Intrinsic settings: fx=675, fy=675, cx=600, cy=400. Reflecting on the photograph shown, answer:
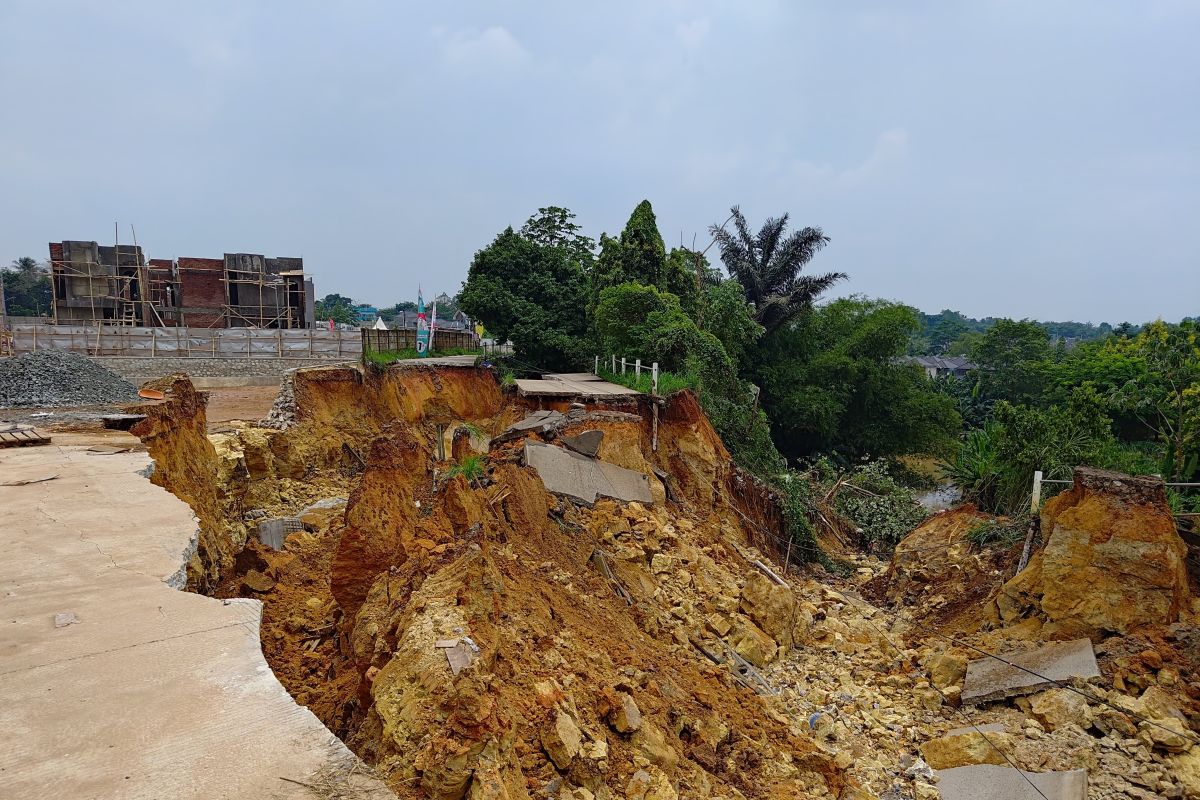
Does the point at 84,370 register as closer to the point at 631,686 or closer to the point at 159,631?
the point at 159,631

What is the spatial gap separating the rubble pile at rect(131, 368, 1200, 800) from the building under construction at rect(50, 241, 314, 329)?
75.8ft

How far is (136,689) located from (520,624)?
210cm

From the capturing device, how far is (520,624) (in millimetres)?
4359

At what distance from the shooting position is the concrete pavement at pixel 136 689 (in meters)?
2.36

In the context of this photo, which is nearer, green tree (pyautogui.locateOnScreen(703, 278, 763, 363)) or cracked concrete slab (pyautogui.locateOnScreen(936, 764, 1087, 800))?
cracked concrete slab (pyautogui.locateOnScreen(936, 764, 1087, 800))

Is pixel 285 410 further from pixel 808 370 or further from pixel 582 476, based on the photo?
pixel 808 370

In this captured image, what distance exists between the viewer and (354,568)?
217 inches

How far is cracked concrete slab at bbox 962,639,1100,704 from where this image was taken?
6398 millimetres

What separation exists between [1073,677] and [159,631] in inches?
290

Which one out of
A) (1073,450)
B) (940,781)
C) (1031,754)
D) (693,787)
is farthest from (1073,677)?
(1073,450)

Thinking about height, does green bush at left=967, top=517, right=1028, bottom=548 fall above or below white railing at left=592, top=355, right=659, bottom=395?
below

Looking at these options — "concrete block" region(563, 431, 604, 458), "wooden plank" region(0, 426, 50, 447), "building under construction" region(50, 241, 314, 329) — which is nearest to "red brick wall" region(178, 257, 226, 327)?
"building under construction" region(50, 241, 314, 329)

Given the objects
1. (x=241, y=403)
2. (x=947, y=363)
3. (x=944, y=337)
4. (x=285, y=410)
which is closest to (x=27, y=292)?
(x=241, y=403)

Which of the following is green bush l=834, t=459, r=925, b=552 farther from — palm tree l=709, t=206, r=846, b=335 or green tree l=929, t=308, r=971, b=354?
green tree l=929, t=308, r=971, b=354
